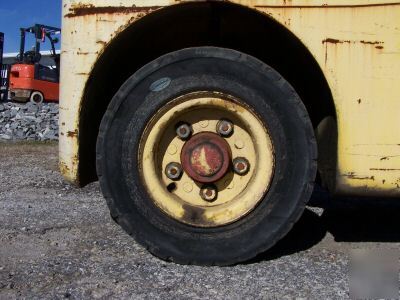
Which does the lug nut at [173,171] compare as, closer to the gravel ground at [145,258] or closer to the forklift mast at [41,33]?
the gravel ground at [145,258]

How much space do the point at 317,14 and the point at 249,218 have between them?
1.05 meters

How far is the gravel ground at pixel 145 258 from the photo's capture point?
2459 mm

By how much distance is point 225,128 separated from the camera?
2854 mm

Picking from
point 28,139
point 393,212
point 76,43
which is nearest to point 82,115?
point 76,43

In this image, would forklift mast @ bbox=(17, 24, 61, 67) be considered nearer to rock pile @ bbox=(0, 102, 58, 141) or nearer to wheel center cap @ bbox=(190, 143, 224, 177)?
rock pile @ bbox=(0, 102, 58, 141)

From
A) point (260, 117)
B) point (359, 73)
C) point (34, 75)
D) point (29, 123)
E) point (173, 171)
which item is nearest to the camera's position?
point (359, 73)

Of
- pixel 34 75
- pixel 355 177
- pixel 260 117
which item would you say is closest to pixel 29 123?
pixel 34 75

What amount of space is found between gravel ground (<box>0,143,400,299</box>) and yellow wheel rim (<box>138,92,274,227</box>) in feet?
0.96

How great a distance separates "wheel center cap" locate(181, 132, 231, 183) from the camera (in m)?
2.77

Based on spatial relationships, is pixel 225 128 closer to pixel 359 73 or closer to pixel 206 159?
pixel 206 159

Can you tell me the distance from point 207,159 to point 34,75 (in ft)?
65.6

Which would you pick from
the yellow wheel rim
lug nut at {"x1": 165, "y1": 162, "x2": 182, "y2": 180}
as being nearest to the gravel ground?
the yellow wheel rim

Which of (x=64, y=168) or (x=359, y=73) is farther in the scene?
(x=64, y=168)

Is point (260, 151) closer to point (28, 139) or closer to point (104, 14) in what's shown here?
point (104, 14)
